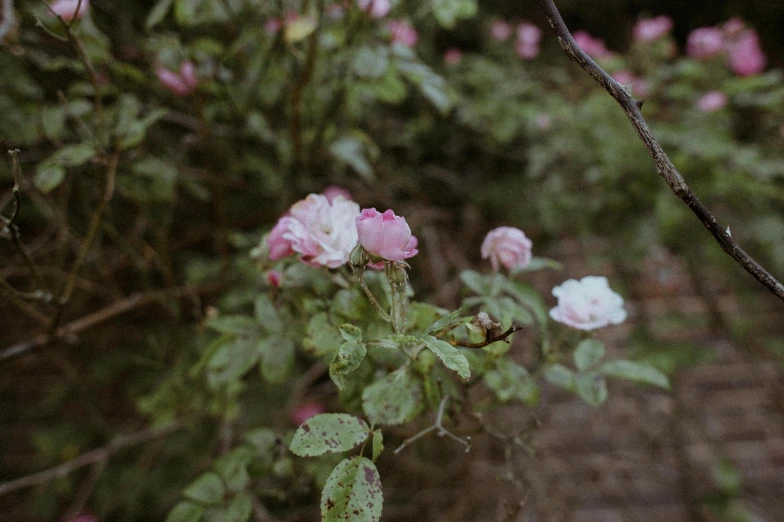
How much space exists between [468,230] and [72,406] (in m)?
1.60

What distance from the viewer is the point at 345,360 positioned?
479mm

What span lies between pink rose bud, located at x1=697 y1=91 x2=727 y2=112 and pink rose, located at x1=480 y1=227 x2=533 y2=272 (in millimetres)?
1215

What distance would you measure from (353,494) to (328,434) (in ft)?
0.21

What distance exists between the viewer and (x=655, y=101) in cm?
180

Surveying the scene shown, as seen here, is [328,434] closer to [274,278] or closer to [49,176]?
[274,278]

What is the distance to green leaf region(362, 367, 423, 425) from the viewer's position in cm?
56

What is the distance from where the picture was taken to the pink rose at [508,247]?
67 cm

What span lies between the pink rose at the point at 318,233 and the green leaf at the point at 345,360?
0.40 ft

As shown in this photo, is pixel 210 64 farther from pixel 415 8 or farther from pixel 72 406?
pixel 72 406

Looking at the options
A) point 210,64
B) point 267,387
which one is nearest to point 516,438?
point 267,387

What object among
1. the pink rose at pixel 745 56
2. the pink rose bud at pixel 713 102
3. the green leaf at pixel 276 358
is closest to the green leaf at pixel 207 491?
the green leaf at pixel 276 358

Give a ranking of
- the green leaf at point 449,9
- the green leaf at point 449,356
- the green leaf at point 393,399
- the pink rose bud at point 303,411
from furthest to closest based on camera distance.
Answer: the pink rose bud at point 303,411 < the green leaf at point 449,9 < the green leaf at point 393,399 < the green leaf at point 449,356

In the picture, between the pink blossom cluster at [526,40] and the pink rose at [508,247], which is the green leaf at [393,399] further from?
the pink blossom cluster at [526,40]

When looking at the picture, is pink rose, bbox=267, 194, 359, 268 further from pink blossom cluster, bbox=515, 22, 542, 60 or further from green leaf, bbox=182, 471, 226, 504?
pink blossom cluster, bbox=515, 22, 542, 60
